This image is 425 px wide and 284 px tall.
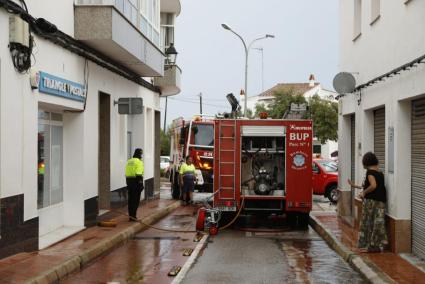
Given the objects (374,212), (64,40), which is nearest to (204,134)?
(64,40)

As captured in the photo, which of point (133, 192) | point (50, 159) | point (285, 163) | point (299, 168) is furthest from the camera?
point (133, 192)

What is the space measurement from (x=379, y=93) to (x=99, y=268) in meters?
6.37

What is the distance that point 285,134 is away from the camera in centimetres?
1509

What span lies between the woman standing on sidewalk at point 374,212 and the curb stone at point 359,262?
430 mm

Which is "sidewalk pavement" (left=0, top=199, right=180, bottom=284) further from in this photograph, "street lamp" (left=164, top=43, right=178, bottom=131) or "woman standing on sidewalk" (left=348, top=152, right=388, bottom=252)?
"street lamp" (left=164, top=43, right=178, bottom=131)

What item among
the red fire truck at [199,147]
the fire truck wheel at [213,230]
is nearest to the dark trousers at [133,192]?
the fire truck wheel at [213,230]

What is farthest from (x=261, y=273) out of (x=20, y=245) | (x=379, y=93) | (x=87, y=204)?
(x=87, y=204)

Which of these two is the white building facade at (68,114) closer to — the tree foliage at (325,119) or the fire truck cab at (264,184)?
the fire truck cab at (264,184)

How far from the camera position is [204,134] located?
24.2 metres

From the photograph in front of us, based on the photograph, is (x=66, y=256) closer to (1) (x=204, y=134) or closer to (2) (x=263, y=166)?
(2) (x=263, y=166)

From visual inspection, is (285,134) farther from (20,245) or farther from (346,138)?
(20,245)

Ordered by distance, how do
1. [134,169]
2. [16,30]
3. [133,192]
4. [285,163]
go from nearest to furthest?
[16,30] < [285,163] < [133,192] < [134,169]

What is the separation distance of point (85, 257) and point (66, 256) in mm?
367

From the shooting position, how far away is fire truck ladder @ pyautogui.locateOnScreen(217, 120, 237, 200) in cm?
1505
